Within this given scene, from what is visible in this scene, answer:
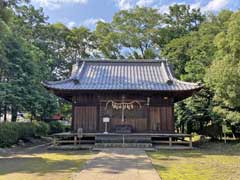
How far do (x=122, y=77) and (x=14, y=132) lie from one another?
7435 millimetres

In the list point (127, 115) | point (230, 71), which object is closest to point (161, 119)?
point (127, 115)

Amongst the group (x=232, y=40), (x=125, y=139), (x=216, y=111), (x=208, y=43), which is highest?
(x=208, y=43)

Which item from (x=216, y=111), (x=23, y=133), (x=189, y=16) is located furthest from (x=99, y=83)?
(x=189, y=16)

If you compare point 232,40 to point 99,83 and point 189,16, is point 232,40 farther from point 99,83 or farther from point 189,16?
point 189,16

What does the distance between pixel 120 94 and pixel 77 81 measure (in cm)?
276

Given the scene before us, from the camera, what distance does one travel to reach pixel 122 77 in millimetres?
18828

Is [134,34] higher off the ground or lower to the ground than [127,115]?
higher

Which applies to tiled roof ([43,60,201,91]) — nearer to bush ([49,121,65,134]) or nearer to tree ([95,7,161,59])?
bush ([49,121,65,134])

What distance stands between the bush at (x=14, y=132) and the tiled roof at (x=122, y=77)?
3131mm

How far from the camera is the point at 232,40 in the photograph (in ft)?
49.9

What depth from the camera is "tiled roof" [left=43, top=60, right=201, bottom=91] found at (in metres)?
16.8

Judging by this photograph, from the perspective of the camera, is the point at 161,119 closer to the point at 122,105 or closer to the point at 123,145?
the point at 122,105

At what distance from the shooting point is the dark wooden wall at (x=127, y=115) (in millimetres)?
17016

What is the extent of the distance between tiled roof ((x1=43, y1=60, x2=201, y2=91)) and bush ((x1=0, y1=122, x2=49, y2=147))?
10.3 feet
